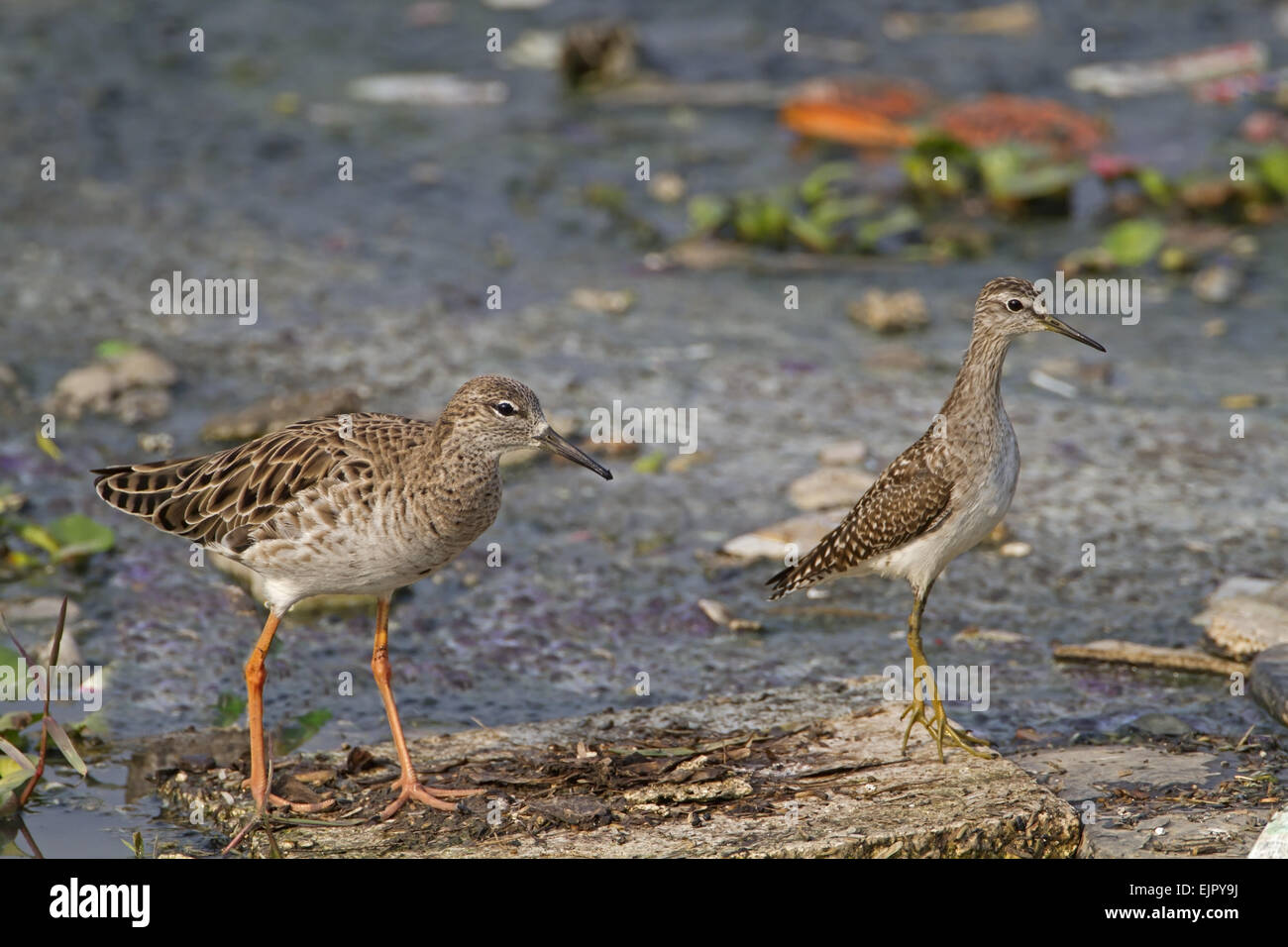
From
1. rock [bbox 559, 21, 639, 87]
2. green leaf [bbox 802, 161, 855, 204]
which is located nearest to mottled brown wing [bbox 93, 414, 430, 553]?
green leaf [bbox 802, 161, 855, 204]

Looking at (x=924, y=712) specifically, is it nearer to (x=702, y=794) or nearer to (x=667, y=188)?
(x=702, y=794)

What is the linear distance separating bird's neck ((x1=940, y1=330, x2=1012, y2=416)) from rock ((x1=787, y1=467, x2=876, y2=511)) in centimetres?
202

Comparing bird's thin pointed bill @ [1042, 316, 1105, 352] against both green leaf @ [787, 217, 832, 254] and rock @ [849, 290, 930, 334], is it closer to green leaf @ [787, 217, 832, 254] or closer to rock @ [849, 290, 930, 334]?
rock @ [849, 290, 930, 334]

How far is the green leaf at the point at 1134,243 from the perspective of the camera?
39.3ft

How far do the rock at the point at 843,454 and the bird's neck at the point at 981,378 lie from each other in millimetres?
2481

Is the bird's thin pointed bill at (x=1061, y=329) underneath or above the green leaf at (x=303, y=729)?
above

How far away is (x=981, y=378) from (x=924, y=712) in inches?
56.8

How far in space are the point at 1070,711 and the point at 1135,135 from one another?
28.5 feet

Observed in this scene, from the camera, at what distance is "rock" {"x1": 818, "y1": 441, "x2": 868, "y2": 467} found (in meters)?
9.63

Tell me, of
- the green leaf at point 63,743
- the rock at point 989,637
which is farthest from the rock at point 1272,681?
the green leaf at point 63,743

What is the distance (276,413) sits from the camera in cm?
973

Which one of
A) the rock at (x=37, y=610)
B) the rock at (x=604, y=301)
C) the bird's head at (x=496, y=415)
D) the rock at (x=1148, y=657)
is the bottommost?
the rock at (x=1148, y=657)

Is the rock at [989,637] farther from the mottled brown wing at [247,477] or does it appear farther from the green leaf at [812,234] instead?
the green leaf at [812,234]

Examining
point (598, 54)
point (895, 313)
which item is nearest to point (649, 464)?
point (895, 313)
